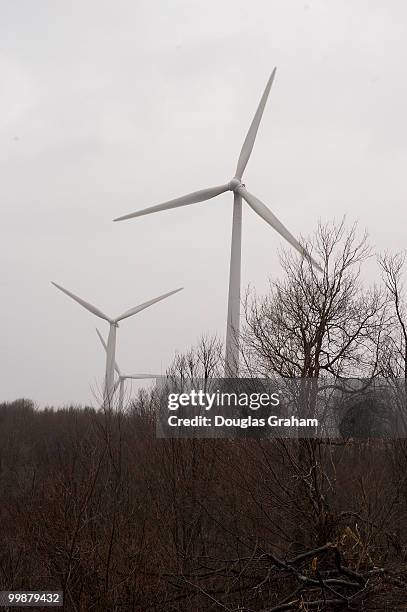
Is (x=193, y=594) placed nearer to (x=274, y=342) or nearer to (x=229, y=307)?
(x=274, y=342)

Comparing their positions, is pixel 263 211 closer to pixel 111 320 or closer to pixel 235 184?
pixel 235 184

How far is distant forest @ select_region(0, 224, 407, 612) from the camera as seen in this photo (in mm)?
8211

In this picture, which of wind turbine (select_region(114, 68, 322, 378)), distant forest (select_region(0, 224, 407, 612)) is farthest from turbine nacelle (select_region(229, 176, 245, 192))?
distant forest (select_region(0, 224, 407, 612))

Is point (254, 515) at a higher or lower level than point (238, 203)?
lower

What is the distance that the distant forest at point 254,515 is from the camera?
26.9 feet

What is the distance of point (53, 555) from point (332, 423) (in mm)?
5282

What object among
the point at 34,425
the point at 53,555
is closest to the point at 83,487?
the point at 53,555

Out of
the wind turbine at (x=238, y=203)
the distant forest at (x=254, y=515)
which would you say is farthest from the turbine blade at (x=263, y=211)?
the distant forest at (x=254, y=515)

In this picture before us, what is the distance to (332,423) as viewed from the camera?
11.6 meters

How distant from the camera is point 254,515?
11695mm

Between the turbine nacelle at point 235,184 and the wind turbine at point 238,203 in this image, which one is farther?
the turbine nacelle at point 235,184

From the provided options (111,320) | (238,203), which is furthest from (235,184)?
Answer: (111,320)

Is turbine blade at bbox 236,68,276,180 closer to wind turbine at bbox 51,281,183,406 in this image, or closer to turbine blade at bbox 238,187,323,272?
turbine blade at bbox 238,187,323,272

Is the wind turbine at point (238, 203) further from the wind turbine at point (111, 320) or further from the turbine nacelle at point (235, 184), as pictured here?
the wind turbine at point (111, 320)
